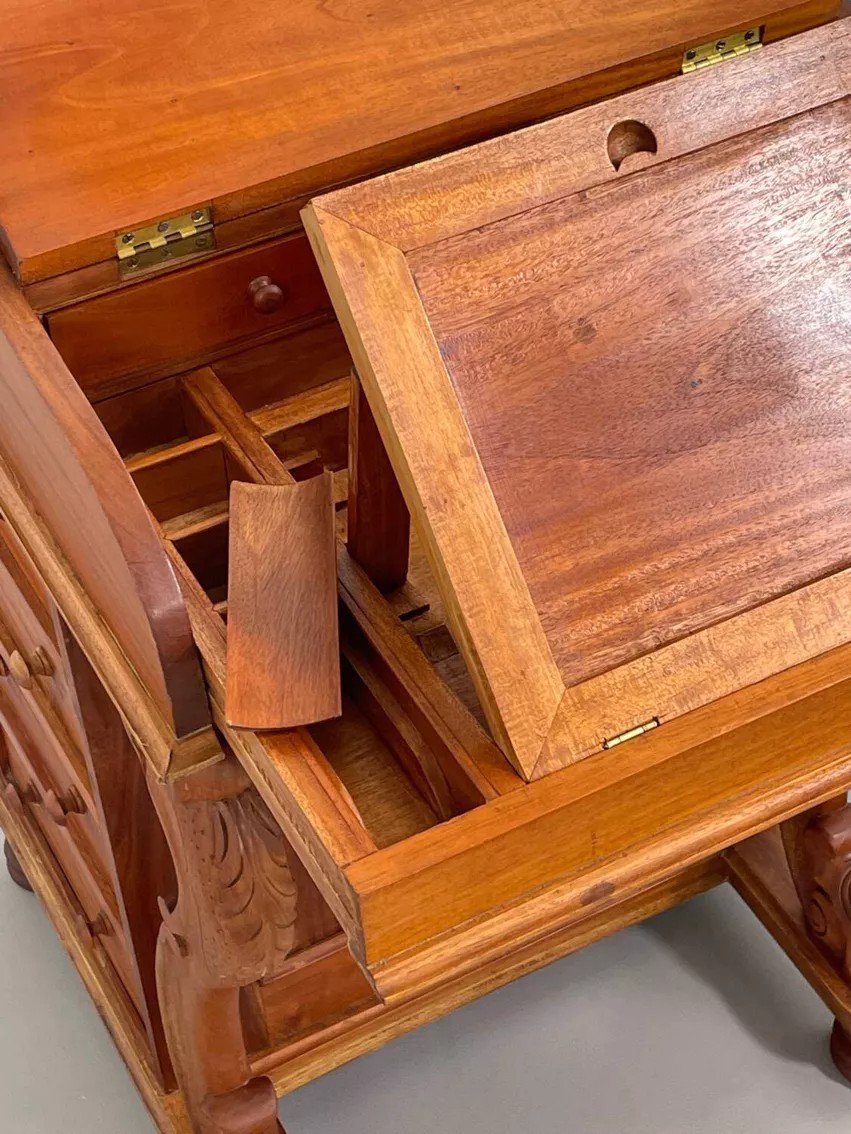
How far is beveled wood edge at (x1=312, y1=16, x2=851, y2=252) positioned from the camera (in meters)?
1.23

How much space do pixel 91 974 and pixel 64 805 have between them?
32 centimetres

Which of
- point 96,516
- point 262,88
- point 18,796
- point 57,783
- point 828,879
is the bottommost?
point 828,879

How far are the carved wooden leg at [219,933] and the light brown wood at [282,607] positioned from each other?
0.13 m

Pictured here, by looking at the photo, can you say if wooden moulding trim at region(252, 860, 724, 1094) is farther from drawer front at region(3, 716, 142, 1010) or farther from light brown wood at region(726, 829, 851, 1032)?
drawer front at region(3, 716, 142, 1010)

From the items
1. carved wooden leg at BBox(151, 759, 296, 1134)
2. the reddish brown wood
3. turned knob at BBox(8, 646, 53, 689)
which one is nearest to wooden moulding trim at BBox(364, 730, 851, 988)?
carved wooden leg at BBox(151, 759, 296, 1134)

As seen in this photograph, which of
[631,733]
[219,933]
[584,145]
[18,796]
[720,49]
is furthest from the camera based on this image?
[18,796]

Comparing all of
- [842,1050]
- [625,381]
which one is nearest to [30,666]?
[625,381]

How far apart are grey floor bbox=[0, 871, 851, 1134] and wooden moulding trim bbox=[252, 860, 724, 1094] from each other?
71 mm

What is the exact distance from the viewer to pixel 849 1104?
6.64 feet

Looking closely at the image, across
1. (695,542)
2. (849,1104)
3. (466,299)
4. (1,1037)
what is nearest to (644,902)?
(849,1104)

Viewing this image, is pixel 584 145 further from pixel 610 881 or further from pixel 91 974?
pixel 91 974

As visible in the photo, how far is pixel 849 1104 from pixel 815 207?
119 cm

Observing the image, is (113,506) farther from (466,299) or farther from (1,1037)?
(1,1037)

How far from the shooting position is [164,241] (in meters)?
1.50
